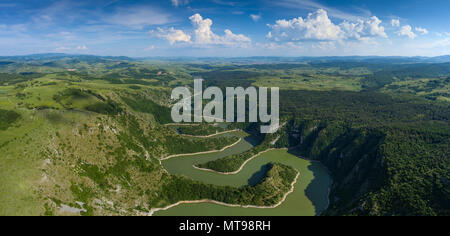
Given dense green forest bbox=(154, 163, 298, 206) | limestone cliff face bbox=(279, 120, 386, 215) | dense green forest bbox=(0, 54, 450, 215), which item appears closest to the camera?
dense green forest bbox=(0, 54, 450, 215)

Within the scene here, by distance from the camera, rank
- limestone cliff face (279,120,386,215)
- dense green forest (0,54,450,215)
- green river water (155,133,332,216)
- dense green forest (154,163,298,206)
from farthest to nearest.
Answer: dense green forest (154,163,298,206) → limestone cliff face (279,120,386,215) → green river water (155,133,332,216) → dense green forest (0,54,450,215)

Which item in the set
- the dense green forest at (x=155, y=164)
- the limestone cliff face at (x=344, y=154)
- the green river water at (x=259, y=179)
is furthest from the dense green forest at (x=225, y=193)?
the limestone cliff face at (x=344, y=154)

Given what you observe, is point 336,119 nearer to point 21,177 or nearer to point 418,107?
point 418,107

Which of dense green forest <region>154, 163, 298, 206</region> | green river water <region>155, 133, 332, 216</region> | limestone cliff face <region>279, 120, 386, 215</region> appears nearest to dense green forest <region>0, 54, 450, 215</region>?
dense green forest <region>154, 163, 298, 206</region>

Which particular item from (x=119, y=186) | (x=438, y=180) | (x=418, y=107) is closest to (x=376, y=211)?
(x=438, y=180)

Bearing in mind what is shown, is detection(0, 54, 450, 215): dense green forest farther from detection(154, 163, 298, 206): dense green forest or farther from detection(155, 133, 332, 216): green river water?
detection(155, 133, 332, 216): green river water

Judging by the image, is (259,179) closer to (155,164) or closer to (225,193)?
(225,193)

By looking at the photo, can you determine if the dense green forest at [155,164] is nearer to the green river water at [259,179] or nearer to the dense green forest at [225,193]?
the dense green forest at [225,193]

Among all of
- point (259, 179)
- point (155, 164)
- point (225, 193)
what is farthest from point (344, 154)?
point (155, 164)
